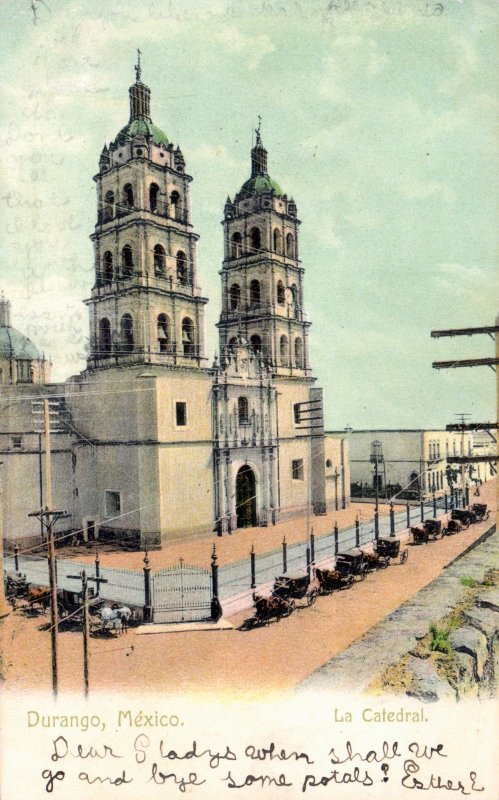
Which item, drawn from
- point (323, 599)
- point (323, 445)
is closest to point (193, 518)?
point (323, 599)

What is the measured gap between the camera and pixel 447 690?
730 cm

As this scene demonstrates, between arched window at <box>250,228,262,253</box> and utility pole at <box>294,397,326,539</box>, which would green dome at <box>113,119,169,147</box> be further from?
utility pole at <box>294,397,326,539</box>

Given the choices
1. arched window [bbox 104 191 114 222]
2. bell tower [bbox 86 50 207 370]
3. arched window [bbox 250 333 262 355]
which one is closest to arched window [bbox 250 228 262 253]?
bell tower [bbox 86 50 207 370]

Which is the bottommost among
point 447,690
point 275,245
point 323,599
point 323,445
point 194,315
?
point 323,599

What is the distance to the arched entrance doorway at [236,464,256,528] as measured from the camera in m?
27.4

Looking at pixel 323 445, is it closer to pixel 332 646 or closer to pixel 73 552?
pixel 73 552

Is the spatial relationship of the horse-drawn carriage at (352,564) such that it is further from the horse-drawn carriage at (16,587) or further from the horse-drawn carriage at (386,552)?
the horse-drawn carriage at (16,587)

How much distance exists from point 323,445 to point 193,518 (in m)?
11.5

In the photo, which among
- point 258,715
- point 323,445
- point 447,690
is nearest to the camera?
point 447,690

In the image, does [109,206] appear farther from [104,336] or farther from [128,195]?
[104,336]

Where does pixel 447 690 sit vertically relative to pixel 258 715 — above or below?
above

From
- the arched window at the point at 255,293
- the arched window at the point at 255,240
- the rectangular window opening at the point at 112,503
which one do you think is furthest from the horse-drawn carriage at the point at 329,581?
the arched window at the point at 255,240

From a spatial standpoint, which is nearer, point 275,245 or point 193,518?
point 193,518

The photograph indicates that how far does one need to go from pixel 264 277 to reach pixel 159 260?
6719mm
